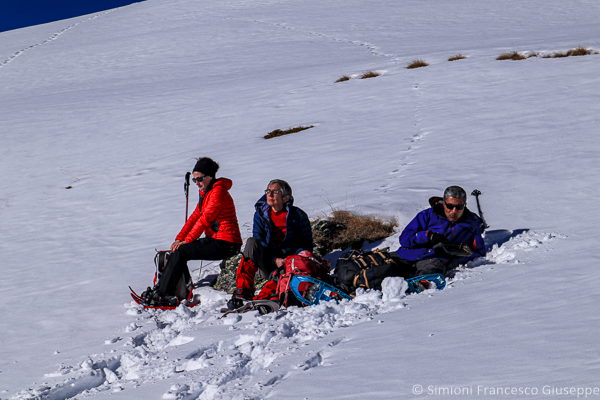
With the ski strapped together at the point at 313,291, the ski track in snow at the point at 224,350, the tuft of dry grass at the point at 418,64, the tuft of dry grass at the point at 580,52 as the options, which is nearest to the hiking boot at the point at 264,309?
the ski track in snow at the point at 224,350

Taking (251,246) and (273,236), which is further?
(273,236)

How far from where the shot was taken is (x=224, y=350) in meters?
3.68

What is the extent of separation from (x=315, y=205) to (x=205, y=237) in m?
2.25

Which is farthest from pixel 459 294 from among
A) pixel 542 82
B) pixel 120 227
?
pixel 542 82

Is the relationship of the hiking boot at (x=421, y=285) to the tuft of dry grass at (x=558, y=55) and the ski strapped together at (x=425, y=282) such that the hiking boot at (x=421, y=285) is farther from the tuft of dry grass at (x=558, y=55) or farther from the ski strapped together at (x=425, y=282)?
the tuft of dry grass at (x=558, y=55)

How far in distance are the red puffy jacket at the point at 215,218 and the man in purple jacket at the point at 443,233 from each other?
1.92 meters

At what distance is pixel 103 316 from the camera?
16.5ft

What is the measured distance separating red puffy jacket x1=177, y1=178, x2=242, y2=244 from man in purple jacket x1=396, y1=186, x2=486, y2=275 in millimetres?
1918

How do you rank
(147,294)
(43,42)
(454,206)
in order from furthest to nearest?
(43,42) < (147,294) < (454,206)

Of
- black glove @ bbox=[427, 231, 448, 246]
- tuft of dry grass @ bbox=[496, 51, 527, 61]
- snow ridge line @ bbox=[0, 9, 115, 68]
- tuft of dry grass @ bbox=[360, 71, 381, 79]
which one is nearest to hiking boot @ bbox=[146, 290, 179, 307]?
black glove @ bbox=[427, 231, 448, 246]

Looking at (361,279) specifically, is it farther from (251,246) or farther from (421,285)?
(251,246)

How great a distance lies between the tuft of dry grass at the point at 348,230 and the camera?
19.3ft

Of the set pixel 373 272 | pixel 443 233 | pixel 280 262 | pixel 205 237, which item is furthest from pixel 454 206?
pixel 205 237

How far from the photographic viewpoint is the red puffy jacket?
528 centimetres
